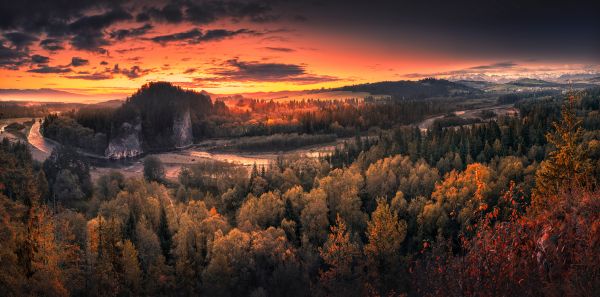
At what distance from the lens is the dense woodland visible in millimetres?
21203

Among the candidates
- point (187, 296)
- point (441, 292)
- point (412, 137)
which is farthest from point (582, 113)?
point (441, 292)

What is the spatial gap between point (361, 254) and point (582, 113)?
150 m

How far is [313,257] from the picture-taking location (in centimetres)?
6850

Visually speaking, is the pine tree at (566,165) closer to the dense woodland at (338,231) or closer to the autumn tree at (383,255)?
the dense woodland at (338,231)

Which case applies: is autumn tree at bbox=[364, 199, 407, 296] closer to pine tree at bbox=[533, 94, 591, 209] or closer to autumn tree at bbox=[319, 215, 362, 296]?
autumn tree at bbox=[319, 215, 362, 296]

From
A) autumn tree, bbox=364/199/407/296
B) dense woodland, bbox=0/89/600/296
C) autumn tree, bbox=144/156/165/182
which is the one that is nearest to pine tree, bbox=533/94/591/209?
dense woodland, bbox=0/89/600/296

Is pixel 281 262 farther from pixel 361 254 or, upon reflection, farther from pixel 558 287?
pixel 558 287

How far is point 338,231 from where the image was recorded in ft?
232

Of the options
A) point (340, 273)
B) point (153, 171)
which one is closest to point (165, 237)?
point (340, 273)

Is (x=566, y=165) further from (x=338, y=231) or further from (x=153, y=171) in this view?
(x=153, y=171)

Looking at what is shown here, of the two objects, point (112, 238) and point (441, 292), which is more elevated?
point (441, 292)

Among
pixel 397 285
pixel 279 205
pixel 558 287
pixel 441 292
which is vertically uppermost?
pixel 558 287

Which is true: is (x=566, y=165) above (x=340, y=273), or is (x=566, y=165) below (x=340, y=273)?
above

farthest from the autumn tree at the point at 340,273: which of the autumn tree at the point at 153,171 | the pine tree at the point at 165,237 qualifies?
the autumn tree at the point at 153,171
